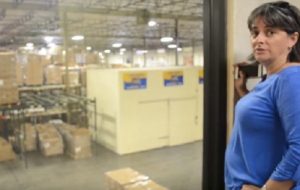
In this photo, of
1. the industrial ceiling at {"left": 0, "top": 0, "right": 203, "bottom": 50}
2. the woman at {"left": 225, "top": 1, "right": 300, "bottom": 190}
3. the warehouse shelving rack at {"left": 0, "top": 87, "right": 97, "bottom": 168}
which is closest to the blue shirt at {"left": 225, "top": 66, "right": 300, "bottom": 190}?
the woman at {"left": 225, "top": 1, "right": 300, "bottom": 190}

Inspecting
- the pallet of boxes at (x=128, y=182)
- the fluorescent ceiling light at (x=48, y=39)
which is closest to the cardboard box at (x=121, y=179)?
the pallet of boxes at (x=128, y=182)

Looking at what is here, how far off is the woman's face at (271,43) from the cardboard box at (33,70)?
11.9 feet

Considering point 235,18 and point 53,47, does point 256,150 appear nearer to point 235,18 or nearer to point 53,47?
point 235,18

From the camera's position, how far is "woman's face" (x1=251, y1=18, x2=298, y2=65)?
0.94 m

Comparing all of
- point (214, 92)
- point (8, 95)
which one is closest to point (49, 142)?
point (8, 95)

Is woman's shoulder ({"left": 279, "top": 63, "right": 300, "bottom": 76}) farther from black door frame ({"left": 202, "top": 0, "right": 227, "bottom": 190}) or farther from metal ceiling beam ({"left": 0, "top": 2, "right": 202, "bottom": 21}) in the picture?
metal ceiling beam ({"left": 0, "top": 2, "right": 202, "bottom": 21})

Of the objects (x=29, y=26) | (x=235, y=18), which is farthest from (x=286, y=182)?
(x=29, y=26)

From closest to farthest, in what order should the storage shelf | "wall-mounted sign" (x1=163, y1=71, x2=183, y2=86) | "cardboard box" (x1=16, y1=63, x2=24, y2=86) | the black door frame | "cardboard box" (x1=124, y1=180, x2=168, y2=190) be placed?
the black door frame
"cardboard box" (x1=124, y1=180, x2=168, y2=190)
"cardboard box" (x1=16, y1=63, x2=24, y2=86)
the storage shelf
"wall-mounted sign" (x1=163, y1=71, x2=183, y2=86)

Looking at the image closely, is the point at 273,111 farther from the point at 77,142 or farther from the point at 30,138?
the point at 30,138

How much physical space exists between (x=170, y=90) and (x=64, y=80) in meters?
1.71

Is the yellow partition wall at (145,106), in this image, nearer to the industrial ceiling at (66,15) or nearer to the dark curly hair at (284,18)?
the industrial ceiling at (66,15)

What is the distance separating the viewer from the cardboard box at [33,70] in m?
4.14

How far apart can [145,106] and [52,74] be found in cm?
150

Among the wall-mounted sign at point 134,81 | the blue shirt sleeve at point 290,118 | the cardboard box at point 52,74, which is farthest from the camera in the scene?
the wall-mounted sign at point 134,81
